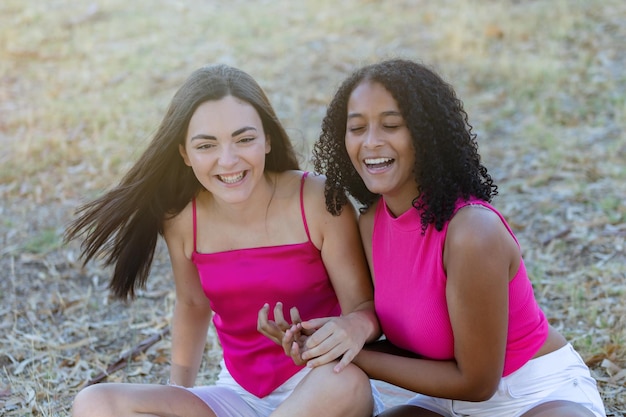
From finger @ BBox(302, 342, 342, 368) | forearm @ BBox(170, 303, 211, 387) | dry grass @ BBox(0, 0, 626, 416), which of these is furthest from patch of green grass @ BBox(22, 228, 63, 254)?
finger @ BBox(302, 342, 342, 368)

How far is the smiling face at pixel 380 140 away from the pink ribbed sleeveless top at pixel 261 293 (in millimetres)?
487

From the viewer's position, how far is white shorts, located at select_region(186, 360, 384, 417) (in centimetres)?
307

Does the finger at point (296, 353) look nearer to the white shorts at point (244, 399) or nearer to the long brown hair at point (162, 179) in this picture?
the white shorts at point (244, 399)

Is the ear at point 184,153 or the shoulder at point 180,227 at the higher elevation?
the ear at point 184,153

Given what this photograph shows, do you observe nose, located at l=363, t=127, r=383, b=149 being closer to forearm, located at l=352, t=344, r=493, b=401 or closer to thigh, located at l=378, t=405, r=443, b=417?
forearm, located at l=352, t=344, r=493, b=401

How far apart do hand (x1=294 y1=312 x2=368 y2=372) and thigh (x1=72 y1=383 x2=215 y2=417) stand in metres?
0.51

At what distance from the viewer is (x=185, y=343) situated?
3.54 meters

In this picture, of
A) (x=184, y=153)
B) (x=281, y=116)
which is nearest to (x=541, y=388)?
(x=184, y=153)

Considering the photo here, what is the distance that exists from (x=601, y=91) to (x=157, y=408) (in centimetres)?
617

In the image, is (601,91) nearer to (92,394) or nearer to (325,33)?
(325,33)

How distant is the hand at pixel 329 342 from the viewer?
9.05ft

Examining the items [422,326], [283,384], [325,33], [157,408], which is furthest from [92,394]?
[325,33]

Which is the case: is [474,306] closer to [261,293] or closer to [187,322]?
[261,293]

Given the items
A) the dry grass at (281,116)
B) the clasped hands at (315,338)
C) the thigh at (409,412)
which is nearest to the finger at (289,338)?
the clasped hands at (315,338)
